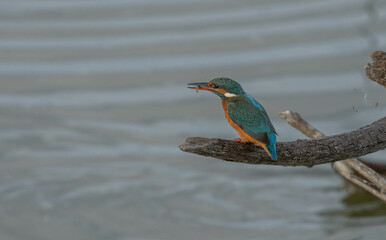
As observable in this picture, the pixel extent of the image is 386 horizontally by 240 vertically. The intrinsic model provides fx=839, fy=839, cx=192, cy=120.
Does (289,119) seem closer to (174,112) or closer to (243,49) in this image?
(174,112)

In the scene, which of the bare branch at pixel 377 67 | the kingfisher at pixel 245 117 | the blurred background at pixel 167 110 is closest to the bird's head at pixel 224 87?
the kingfisher at pixel 245 117

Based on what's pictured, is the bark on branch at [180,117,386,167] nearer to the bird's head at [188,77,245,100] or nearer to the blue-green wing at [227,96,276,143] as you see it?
the blue-green wing at [227,96,276,143]

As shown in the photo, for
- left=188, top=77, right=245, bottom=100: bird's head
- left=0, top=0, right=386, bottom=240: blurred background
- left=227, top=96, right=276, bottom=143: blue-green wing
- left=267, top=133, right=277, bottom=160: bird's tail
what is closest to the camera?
left=267, top=133, right=277, bottom=160: bird's tail

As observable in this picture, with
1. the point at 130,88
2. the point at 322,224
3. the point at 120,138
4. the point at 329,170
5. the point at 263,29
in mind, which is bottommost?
the point at 322,224

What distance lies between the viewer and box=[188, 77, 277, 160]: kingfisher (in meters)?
2.28

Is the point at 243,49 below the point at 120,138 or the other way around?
the other way around

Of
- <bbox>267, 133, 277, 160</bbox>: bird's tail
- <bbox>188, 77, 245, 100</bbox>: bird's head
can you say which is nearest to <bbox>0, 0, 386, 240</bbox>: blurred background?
<bbox>188, 77, 245, 100</bbox>: bird's head

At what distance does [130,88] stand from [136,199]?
54.6 inches

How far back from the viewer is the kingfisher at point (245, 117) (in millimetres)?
2283

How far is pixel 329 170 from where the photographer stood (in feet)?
15.7

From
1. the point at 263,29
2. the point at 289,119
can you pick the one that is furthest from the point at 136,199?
the point at 263,29

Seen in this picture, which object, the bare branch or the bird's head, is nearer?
the bare branch

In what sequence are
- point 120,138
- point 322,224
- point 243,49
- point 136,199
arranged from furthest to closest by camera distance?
point 243,49 < point 120,138 < point 136,199 < point 322,224

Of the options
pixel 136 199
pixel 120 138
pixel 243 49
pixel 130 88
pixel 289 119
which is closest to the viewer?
pixel 289 119
